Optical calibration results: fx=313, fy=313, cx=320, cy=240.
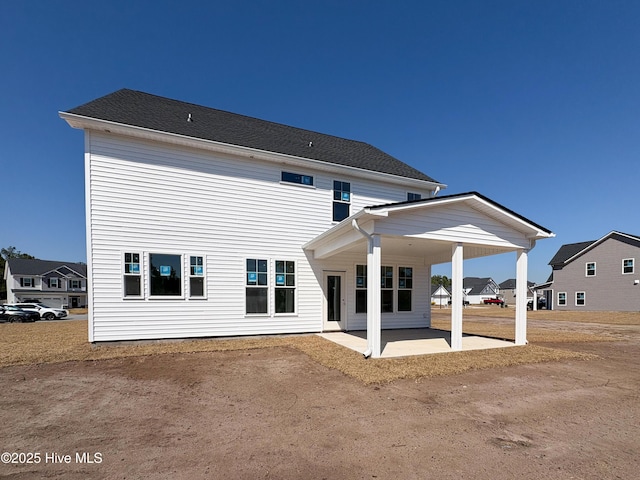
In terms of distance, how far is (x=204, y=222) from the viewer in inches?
393

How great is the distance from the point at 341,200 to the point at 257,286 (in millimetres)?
4483

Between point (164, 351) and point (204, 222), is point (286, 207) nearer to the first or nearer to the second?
point (204, 222)

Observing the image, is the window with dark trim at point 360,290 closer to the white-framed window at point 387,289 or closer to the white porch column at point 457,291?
the white-framed window at point 387,289

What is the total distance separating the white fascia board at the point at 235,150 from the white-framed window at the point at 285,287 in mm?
3597

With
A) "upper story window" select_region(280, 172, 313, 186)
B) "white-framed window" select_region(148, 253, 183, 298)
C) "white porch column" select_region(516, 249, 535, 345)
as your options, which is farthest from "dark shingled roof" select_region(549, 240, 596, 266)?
"white-framed window" select_region(148, 253, 183, 298)

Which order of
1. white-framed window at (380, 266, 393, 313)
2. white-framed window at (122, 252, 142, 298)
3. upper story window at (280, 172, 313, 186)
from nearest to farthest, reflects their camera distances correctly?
white-framed window at (122, 252, 142, 298), upper story window at (280, 172, 313, 186), white-framed window at (380, 266, 393, 313)

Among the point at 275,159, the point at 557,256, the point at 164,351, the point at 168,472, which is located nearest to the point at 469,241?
the point at 275,159

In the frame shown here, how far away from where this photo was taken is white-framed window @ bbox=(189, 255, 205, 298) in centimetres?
972

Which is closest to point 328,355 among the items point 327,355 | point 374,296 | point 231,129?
point 327,355

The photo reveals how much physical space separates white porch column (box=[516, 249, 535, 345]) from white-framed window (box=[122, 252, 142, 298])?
11.2 meters

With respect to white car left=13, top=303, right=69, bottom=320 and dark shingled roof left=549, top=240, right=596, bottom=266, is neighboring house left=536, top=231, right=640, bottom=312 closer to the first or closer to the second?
dark shingled roof left=549, top=240, right=596, bottom=266

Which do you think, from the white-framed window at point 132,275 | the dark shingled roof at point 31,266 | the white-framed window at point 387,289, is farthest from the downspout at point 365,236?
the dark shingled roof at point 31,266

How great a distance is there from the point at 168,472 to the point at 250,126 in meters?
12.1

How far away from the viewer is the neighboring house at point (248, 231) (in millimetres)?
8586
